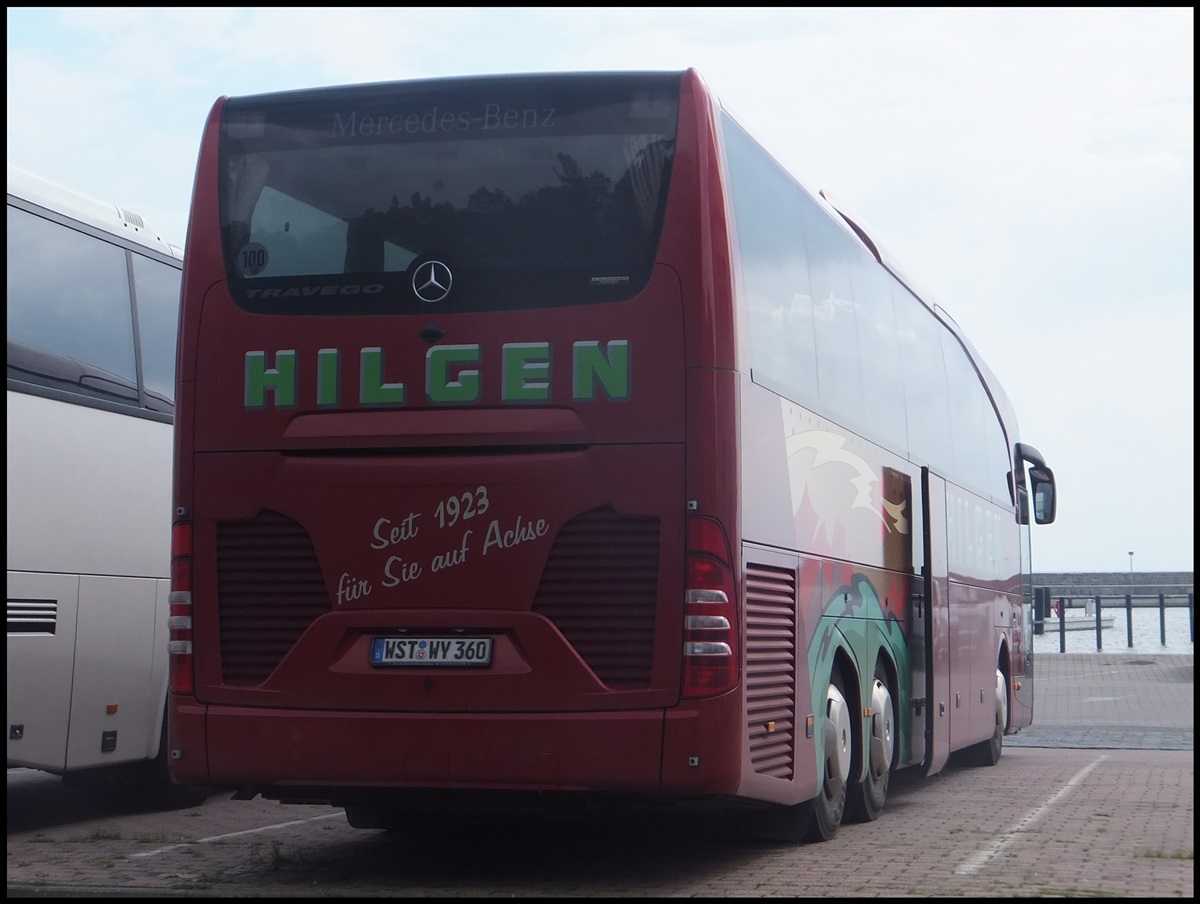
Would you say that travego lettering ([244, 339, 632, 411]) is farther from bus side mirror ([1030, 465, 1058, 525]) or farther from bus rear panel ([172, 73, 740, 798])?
bus side mirror ([1030, 465, 1058, 525])

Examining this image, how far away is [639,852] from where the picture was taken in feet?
32.4

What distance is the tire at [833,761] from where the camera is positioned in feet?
32.4

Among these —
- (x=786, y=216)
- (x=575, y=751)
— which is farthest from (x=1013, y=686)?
(x=575, y=751)

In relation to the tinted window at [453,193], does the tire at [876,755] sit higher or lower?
lower

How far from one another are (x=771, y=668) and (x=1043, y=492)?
11218mm

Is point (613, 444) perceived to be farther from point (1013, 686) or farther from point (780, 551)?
point (1013, 686)

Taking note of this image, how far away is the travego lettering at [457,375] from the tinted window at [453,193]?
21cm

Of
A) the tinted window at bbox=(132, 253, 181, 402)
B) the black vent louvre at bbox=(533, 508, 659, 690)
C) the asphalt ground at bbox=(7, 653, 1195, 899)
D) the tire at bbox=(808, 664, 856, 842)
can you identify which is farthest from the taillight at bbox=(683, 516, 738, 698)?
the tinted window at bbox=(132, 253, 181, 402)

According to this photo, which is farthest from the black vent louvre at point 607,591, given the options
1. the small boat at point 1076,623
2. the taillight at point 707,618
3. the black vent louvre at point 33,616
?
the small boat at point 1076,623

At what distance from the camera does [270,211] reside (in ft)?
28.0

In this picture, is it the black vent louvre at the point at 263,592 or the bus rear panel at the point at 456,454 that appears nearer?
the bus rear panel at the point at 456,454

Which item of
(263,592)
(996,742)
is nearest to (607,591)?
(263,592)

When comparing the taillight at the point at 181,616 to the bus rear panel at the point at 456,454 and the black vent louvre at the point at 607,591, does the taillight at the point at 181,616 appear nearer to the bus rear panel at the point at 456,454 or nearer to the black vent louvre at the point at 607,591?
the bus rear panel at the point at 456,454

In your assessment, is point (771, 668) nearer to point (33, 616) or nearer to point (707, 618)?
point (707, 618)
